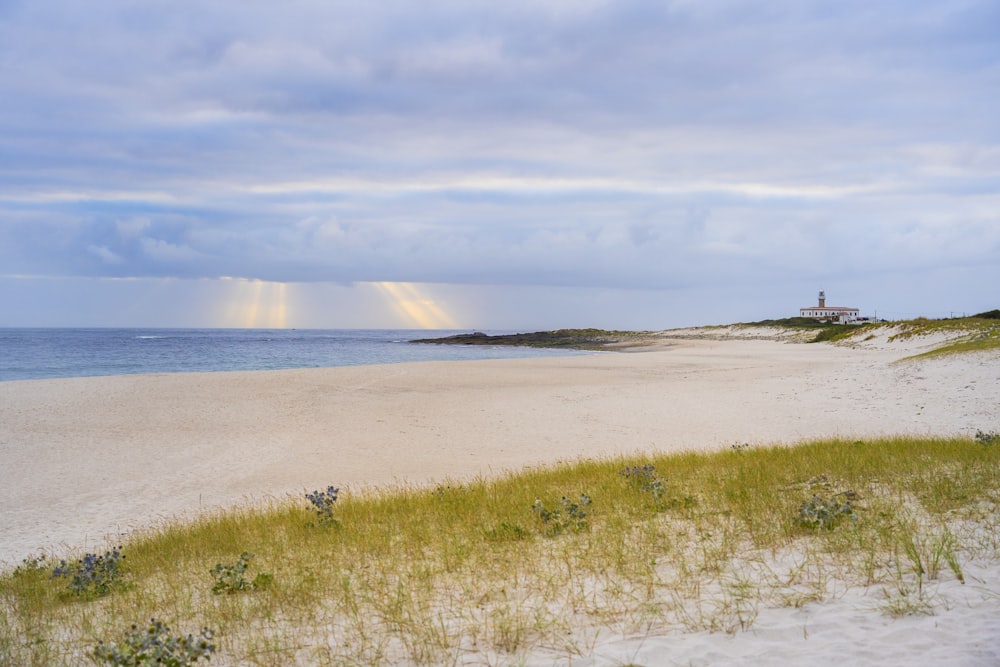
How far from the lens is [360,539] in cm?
812

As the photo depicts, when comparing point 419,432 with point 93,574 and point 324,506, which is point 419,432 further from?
point 93,574

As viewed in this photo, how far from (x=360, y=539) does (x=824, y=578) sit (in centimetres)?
520

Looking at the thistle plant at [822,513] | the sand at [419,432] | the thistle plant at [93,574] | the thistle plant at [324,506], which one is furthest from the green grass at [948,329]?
the thistle plant at [93,574]

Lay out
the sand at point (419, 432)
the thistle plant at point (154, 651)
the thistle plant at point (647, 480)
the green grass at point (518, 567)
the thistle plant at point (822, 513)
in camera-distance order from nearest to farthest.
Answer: the thistle plant at point (154, 651) < the green grass at point (518, 567) < the thistle plant at point (822, 513) < the thistle plant at point (647, 480) < the sand at point (419, 432)

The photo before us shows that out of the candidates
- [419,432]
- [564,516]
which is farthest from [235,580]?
[419,432]

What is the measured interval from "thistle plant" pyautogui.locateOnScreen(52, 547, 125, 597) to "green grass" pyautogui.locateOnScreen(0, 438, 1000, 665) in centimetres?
18

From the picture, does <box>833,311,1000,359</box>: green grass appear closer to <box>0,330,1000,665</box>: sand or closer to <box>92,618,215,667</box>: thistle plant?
<box>0,330,1000,665</box>: sand

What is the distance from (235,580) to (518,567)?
294cm

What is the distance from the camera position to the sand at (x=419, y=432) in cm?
1042

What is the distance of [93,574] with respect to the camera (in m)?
7.45

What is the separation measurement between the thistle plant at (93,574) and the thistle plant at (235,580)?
60.7 inches

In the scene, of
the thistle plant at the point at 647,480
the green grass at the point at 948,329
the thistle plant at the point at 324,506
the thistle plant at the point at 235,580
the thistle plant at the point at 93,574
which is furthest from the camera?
the green grass at the point at 948,329

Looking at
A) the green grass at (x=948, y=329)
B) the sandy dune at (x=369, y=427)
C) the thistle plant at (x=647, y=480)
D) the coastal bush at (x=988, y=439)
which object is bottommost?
the sandy dune at (x=369, y=427)

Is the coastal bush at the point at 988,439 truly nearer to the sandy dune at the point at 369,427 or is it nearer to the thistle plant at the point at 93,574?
the sandy dune at the point at 369,427
